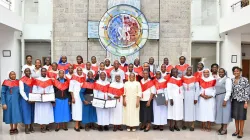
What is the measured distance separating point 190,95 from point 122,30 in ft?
16.0

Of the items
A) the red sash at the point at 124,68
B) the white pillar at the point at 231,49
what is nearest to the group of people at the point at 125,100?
the red sash at the point at 124,68

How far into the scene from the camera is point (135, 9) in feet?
35.1

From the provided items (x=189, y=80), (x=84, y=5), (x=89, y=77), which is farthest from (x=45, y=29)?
(x=189, y=80)

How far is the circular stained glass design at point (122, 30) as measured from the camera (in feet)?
34.6

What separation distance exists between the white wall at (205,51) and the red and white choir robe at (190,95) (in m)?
5.83

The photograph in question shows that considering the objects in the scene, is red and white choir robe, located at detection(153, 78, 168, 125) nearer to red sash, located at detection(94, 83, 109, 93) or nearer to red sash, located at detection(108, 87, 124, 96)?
red sash, located at detection(108, 87, 124, 96)

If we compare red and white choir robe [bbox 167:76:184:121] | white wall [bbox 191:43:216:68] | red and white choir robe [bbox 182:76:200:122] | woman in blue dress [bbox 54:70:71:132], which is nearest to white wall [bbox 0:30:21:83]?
woman in blue dress [bbox 54:70:71:132]

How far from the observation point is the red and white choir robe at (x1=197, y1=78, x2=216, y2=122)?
6.50m

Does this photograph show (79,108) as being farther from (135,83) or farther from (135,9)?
(135,9)

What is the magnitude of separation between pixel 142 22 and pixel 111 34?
1.35 m

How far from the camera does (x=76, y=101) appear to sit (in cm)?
648

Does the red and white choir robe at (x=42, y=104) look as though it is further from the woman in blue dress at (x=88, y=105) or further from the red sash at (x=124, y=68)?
the red sash at (x=124, y=68)

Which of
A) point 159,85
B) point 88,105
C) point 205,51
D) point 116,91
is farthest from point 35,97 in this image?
point 205,51

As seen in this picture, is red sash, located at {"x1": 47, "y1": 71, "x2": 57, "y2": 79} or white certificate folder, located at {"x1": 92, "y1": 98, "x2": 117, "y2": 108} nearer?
white certificate folder, located at {"x1": 92, "y1": 98, "x2": 117, "y2": 108}
